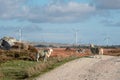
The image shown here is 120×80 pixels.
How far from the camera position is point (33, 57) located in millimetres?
50375

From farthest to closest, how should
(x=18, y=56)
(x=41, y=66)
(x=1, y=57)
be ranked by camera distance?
(x=18, y=56) → (x=1, y=57) → (x=41, y=66)

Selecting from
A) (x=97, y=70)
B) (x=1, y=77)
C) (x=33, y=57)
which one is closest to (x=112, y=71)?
(x=97, y=70)

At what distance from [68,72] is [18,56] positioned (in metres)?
22.9

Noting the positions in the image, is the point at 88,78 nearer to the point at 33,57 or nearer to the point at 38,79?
the point at 38,79

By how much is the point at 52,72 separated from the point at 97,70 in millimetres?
3256

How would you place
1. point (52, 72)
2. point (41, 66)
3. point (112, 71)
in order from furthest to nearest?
point (41, 66)
point (52, 72)
point (112, 71)

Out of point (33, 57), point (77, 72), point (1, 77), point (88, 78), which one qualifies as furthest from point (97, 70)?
point (33, 57)

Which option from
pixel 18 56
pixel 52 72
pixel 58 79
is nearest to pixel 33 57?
pixel 18 56

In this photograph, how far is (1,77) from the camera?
106ft

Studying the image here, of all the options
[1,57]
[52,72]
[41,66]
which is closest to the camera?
[52,72]

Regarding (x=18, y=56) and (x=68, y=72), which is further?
(x=18, y=56)

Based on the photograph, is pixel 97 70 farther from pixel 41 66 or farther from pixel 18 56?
pixel 18 56

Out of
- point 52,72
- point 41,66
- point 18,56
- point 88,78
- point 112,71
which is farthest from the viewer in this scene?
point 18,56

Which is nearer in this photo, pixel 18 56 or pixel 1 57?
pixel 1 57
